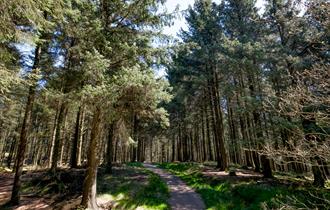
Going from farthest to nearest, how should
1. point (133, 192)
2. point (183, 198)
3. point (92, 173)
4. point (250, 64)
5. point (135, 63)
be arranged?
point (250, 64) < point (183, 198) < point (133, 192) < point (135, 63) < point (92, 173)

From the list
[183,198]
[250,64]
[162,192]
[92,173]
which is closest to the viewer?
[92,173]

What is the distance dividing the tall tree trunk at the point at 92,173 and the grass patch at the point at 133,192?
3.44 ft

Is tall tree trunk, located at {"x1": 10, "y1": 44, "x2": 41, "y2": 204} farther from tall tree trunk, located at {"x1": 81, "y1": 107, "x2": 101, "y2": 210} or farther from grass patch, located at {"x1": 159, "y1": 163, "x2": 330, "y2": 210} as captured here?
grass patch, located at {"x1": 159, "y1": 163, "x2": 330, "y2": 210}

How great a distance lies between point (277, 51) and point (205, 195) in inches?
340

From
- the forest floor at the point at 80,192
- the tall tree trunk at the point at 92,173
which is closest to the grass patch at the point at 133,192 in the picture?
the forest floor at the point at 80,192

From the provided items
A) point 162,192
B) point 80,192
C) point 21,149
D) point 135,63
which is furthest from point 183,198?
point 21,149

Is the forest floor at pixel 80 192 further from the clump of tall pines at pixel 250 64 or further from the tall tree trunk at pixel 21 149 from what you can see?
the clump of tall pines at pixel 250 64

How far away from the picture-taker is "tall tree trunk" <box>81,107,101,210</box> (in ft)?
29.1

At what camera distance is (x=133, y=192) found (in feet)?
35.1

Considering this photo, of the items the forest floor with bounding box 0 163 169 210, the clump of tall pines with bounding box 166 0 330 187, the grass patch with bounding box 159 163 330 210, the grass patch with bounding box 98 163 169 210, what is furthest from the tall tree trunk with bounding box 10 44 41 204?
the grass patch with bounding box 159 163 330 210

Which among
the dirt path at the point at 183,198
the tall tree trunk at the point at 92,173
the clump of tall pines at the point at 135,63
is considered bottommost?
the dirt path at the point at 183,198

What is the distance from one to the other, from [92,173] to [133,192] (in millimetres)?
2457

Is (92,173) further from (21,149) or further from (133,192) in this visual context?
(21,149)

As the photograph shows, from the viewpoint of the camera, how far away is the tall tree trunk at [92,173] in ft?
29.1
